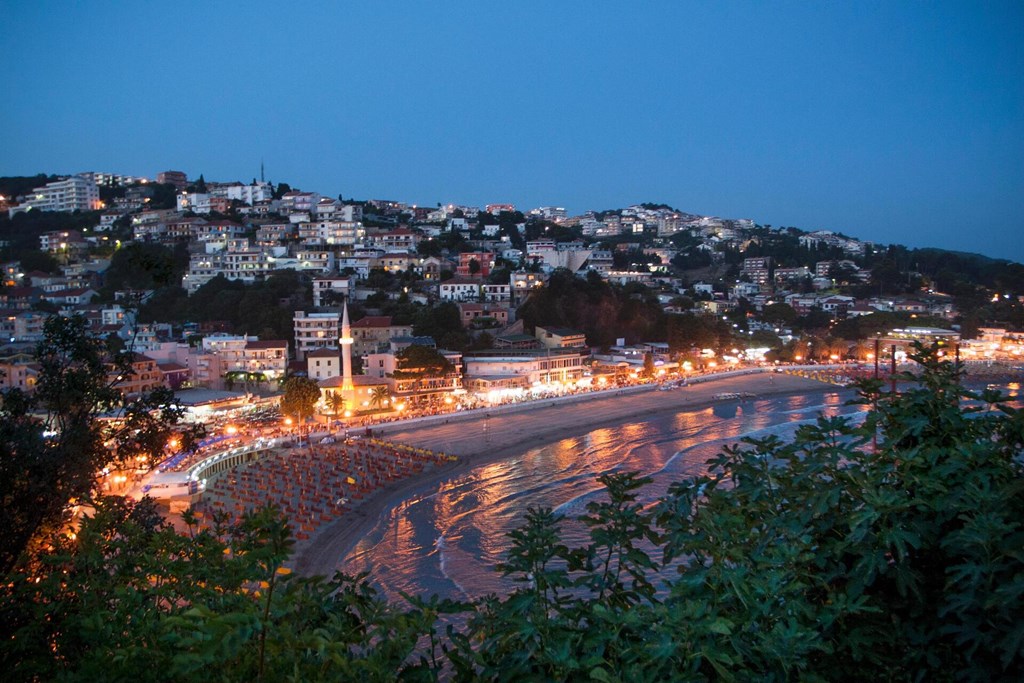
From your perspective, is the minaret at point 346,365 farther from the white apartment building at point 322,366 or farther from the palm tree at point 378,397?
the white apartment building at point 322,366

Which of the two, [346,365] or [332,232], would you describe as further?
[332,232]

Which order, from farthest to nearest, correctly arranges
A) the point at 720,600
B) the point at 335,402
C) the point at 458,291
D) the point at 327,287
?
the point at 458,291 < the point at 327,287 < the point at 335,402 < the point at 720,600

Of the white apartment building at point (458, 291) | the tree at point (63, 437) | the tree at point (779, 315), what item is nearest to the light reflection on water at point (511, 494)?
the tree at point (63, 437)

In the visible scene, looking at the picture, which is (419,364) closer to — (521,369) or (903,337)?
(521,369)

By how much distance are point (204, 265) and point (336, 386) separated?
15.8 metres

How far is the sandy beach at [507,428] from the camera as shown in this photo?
10375 mm

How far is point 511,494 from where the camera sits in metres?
12.2

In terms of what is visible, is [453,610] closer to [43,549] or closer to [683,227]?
[43,549]

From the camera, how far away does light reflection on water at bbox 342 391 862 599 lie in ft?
28.7

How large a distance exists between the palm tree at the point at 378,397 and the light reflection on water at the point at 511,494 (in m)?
5.97

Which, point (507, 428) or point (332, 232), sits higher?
point (332, 232)

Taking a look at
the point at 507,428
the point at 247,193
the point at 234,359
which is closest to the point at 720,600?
the point at 507,428

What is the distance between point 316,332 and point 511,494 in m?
15.2

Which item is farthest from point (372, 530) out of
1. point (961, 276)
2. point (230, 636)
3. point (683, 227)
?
point (683, 227)
